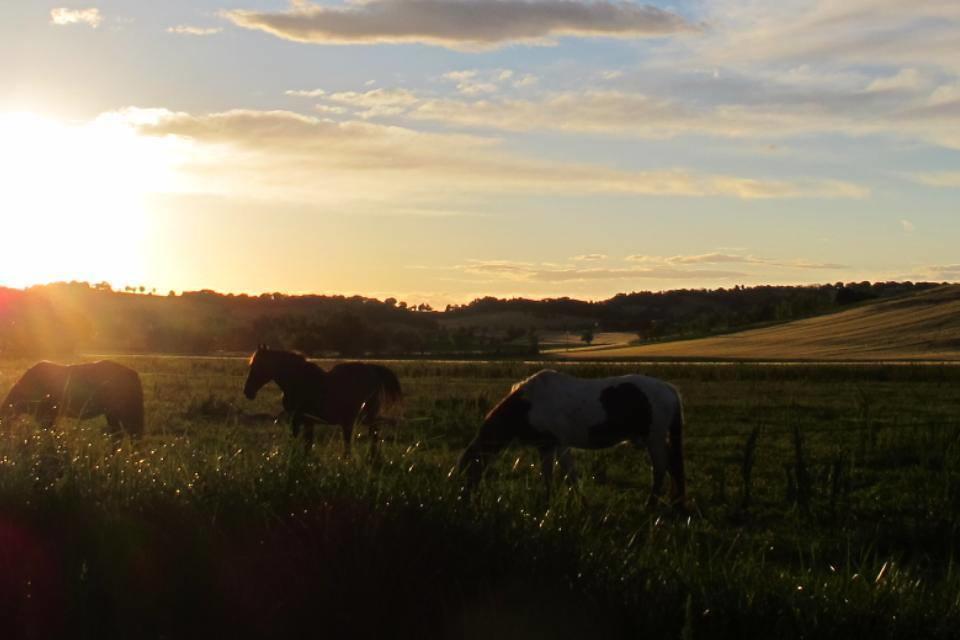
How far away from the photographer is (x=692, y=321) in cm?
11250

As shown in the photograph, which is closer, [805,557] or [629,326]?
[805,557]

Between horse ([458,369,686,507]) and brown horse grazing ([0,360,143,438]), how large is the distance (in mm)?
6540

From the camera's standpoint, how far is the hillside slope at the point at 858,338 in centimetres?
6862

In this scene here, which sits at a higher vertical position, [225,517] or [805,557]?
[225,517]

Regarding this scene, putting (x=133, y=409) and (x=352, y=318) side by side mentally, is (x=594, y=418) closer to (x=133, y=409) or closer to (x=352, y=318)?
(x=133, y=409)

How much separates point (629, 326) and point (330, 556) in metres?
132

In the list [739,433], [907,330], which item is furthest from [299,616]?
[907,330]

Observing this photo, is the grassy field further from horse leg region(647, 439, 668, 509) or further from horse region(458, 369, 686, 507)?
horse leg region(647, 439, 668, 509)

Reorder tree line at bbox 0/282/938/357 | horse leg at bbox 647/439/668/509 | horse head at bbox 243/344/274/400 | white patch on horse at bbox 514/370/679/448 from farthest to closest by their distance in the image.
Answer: tree line at bbox 0/282/938/357 < horse head at bbox 243/344/274/400 < white patch on horse at bbox 514/370/679/448 < horse leg at bbox 647/439/668/509

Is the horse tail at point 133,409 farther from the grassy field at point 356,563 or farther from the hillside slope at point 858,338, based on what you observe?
the hillside slope at point 858,338

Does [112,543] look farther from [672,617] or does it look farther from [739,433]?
[739,433]

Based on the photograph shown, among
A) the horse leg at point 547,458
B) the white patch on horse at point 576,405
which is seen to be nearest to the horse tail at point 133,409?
the white patch on horse at point 576,405

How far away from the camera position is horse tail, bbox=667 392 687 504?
1383cm

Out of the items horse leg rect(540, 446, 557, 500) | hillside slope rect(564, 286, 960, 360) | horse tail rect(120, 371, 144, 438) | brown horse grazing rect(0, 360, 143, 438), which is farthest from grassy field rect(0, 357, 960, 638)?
hillside slope rect(564, 286, 960, 360)
